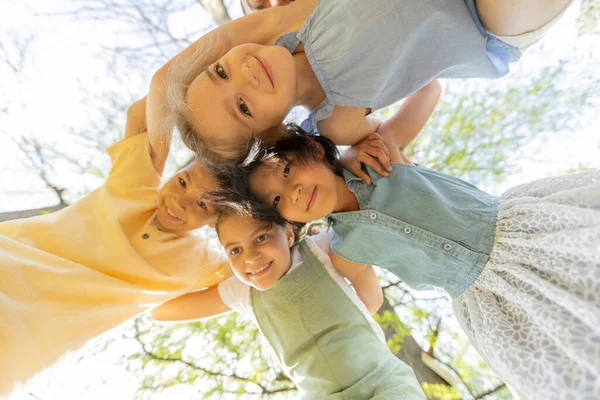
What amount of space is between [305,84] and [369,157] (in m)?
0.33

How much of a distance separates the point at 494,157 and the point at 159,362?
247 centimetres

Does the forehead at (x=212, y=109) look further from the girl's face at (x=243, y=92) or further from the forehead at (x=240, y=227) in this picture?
the forehead at (x=240, y=227)

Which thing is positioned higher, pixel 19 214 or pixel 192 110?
pixel 192 110

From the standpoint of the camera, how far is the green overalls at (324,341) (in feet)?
4.26

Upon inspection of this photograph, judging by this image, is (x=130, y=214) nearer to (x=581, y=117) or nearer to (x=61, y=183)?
(x=61, y=183)

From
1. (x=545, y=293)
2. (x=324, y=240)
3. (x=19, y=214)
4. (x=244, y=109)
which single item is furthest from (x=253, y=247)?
(x=19, y=214)

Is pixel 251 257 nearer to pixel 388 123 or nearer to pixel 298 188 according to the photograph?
pixel 298 188

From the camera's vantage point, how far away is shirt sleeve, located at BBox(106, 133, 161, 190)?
56.8 inches

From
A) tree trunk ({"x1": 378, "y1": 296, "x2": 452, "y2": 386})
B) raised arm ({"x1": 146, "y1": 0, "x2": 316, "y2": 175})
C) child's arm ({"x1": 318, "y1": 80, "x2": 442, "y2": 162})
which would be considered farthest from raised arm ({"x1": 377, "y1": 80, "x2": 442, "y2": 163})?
tree trunk ({"x1": 378, "y1": 296, "x2": 452, "y2": 386})

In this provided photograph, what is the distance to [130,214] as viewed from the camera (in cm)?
140

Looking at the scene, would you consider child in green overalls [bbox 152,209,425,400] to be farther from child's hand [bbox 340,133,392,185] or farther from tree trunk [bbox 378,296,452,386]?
tree trunk [bbox 378,296,452,386]

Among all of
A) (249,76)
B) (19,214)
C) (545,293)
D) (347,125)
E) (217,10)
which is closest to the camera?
(545,293)

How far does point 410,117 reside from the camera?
1324mm

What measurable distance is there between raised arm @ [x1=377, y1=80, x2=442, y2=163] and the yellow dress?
3.05 ft
